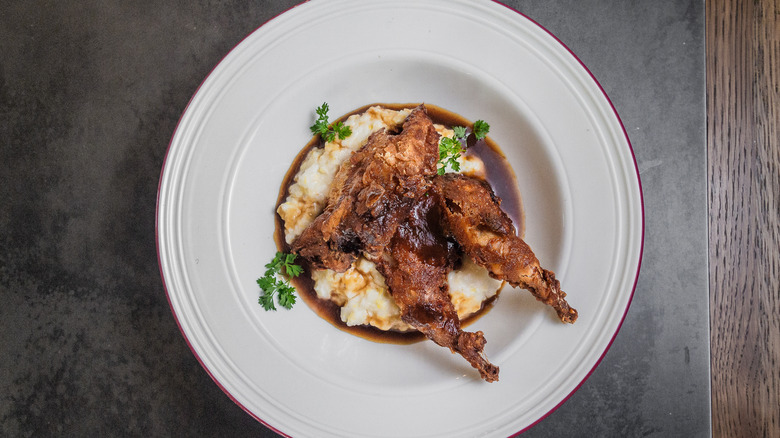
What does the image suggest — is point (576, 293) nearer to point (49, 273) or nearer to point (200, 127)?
point (200, 127)

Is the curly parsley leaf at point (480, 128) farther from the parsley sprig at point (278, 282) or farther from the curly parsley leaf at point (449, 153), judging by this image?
the parsley sprig at point (278, 282)

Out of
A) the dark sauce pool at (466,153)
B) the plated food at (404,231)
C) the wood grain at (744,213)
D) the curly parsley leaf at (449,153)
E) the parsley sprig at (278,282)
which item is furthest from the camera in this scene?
the wood grain at (744,213)

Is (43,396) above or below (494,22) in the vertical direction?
below

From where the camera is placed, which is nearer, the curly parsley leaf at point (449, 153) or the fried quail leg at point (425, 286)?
the fried quail leg at point (425, 286)

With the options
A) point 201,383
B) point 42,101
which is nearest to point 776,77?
point 201,383

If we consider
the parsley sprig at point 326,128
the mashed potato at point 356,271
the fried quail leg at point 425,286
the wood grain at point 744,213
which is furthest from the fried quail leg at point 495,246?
the wood grain at point 744,213
